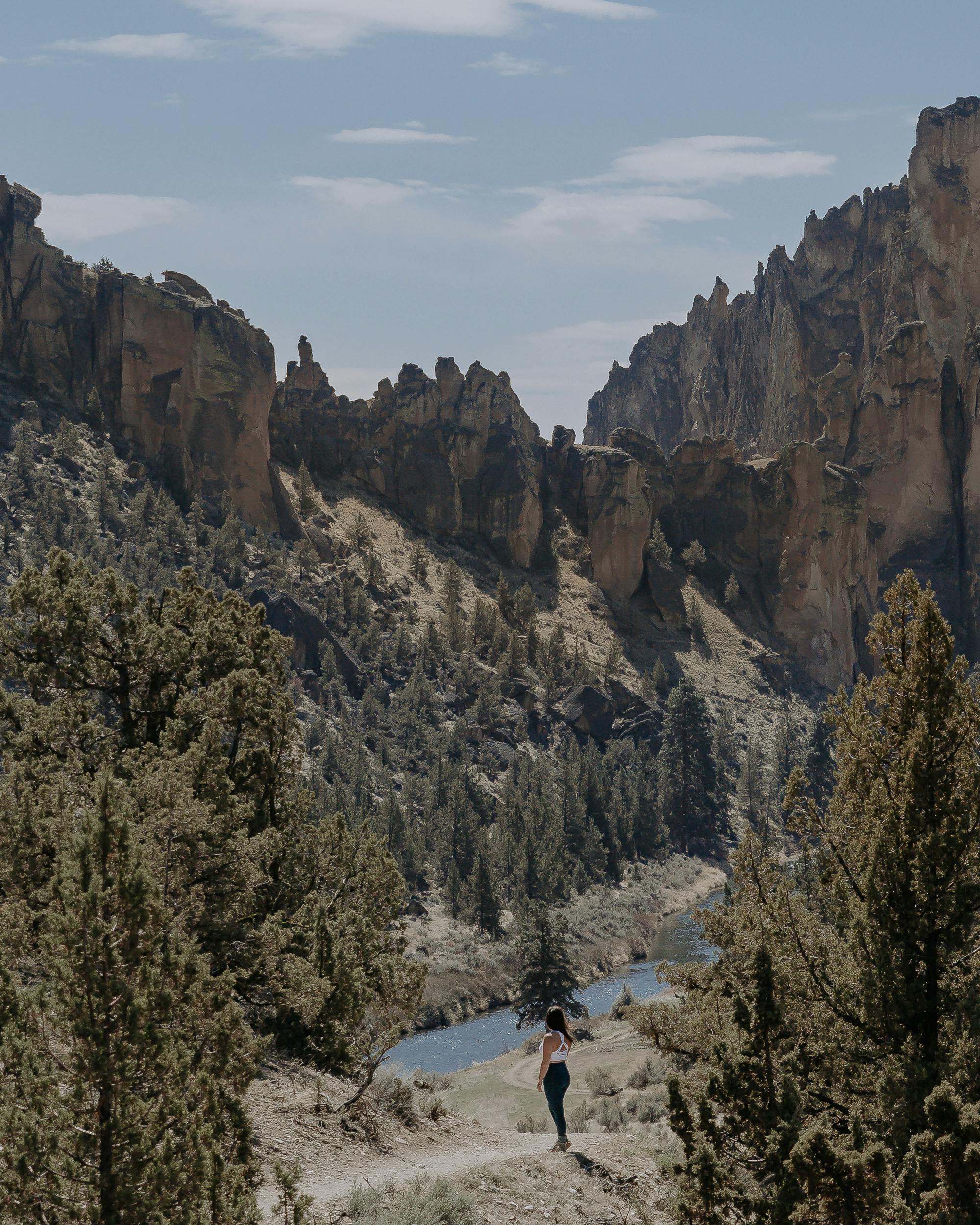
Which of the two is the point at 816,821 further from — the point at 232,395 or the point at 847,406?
the point at 847,406

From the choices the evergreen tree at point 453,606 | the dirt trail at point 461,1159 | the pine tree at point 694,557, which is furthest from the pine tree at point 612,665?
the dirt trail at point 461,1159

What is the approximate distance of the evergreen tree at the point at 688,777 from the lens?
73875 millimetres

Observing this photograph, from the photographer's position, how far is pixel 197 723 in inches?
701

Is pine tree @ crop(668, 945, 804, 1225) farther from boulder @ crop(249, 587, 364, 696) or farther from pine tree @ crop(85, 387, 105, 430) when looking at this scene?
pine tree @ crop(85, 387, 105, 430)

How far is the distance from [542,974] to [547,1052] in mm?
26126

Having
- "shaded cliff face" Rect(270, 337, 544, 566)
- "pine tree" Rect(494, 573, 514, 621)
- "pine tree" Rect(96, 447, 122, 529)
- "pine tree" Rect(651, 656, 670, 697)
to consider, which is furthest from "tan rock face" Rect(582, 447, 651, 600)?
"pine tree" Rect(96, 447, 122, 529)

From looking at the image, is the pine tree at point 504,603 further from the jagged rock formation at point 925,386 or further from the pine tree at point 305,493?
the jagged rock formation at point 925,386

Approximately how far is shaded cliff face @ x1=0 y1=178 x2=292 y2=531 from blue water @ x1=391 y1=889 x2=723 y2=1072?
44807 mm

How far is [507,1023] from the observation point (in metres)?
42.2

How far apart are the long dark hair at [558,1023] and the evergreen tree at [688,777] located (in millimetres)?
61534

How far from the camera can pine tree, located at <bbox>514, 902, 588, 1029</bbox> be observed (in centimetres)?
3762

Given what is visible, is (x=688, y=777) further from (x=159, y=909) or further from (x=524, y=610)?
(x=159, y=909)

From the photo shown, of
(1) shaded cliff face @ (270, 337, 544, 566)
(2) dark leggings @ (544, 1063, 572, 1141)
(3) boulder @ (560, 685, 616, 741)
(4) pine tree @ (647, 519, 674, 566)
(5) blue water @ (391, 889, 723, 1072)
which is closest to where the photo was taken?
(2) dark leggings @ (544, 1063, 572, 1141)

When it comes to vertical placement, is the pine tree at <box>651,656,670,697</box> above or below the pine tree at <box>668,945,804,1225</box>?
above
